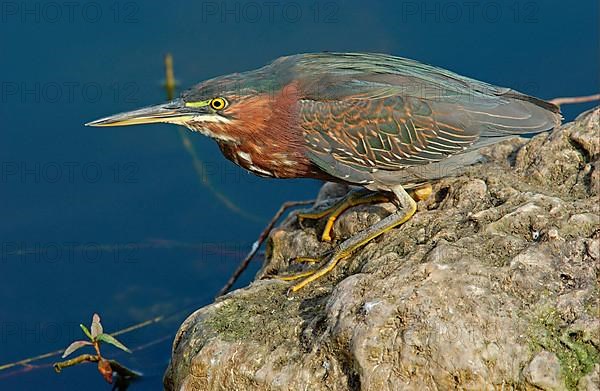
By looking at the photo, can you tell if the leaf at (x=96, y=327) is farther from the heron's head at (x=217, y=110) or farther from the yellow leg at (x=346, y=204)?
the yellow leg at (x=346, y=204)

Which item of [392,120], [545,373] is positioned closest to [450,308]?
[545,373]

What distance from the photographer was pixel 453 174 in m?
4.38

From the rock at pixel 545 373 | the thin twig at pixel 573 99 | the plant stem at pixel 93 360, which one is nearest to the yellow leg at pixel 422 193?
the rock at pixel 545 373

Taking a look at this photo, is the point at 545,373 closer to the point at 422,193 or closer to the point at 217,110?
the point at 422,193

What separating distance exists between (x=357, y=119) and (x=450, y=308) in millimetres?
1340

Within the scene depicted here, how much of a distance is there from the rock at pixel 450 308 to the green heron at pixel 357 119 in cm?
24

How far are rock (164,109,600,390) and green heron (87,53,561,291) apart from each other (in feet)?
0.77

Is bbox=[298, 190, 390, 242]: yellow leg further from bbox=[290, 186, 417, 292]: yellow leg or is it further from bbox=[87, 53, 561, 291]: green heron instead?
bbox=[290, 186, 417, 292]: yellow leg

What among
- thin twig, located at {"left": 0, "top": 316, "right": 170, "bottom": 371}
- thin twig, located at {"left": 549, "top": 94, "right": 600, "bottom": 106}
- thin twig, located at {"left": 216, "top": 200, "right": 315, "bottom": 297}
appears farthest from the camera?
thin twig, located at {"left": 549, "top": 94, "right": 600, "bottom": 106}

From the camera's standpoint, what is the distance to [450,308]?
10.7ft

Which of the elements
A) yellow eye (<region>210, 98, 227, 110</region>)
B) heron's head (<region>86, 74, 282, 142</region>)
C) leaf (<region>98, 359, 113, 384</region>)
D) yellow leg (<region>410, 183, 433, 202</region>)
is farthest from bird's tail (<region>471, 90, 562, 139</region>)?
leaf (<region>98, 359, 113, 384</region>)

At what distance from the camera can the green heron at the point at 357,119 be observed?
14.1 ft

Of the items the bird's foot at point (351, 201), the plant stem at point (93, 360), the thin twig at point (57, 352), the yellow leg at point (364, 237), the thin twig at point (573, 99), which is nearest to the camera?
the yellow leg at point (364, 237)

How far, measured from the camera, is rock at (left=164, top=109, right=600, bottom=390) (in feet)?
10.3
